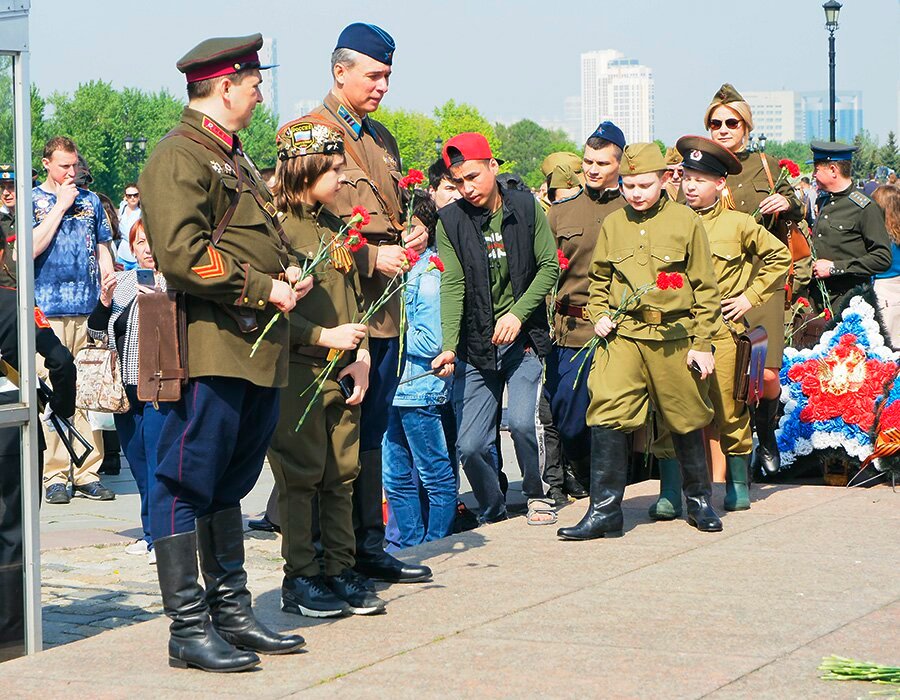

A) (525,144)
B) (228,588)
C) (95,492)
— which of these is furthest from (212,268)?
(525,144)

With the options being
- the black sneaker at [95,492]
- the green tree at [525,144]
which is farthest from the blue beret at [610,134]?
the green tree at [525,144]

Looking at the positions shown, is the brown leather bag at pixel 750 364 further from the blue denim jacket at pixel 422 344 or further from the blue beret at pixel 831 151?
the blue beret at pixel 831 151

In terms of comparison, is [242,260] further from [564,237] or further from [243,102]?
[564,237]

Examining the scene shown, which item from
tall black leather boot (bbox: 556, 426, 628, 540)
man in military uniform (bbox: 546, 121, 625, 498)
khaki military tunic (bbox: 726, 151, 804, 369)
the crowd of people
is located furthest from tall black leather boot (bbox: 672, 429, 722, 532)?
khaki military tunic (bbox: 726, 151, 804, 369)

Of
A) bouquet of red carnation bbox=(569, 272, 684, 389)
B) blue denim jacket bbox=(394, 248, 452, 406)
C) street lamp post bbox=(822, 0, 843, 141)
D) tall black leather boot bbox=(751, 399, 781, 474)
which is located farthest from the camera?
street lamp post bbox=(822, 0, 843, 141)

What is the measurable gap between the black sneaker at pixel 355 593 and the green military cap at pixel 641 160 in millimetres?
2503

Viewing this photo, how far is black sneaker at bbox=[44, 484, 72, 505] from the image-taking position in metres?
9.34

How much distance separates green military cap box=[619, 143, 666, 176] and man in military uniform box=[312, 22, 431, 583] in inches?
56.8

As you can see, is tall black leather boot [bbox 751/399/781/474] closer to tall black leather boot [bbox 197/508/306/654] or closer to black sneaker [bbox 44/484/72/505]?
black sneaker [bbox 44/484/72/505]

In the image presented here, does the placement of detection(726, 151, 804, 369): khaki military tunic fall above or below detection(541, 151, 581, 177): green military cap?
below

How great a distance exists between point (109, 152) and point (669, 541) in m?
84.4

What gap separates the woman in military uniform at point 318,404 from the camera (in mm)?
5375

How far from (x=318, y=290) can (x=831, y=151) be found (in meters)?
6.15

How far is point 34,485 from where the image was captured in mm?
5227
